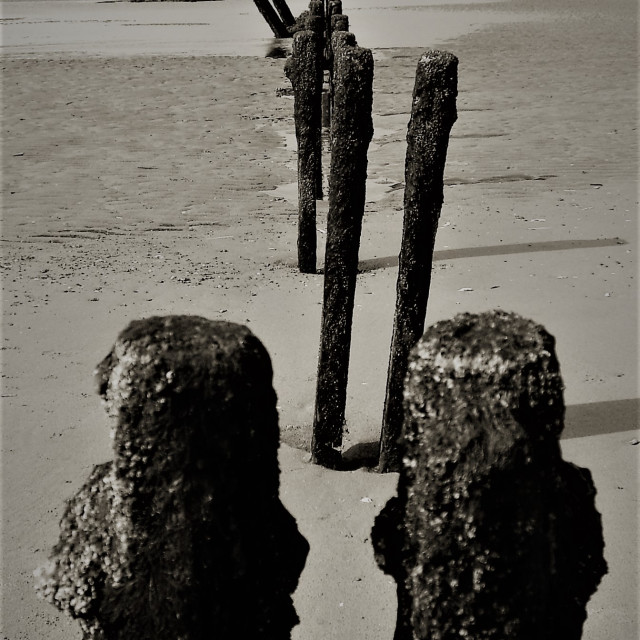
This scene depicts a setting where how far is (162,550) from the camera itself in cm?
163

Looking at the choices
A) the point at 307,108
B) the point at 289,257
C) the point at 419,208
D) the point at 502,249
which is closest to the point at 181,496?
the point at 419,208

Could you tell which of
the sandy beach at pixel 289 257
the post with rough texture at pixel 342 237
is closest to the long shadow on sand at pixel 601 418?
the sandy beach at pixel 289 257

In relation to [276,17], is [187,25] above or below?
below

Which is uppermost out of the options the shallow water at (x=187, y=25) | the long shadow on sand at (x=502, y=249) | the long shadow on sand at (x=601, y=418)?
the shallow water at (x=187, y=25)

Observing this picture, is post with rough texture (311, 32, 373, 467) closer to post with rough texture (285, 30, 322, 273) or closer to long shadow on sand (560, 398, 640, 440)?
long shadow on sand (560, 398, 640, 440)

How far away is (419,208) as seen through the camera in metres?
4.16

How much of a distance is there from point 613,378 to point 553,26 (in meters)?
22.6

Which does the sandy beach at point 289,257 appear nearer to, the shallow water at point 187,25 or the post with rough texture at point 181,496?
the post with rough texture at point 181,496

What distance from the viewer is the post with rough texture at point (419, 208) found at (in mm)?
4148

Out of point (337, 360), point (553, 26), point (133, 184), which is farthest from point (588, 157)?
point (553, 26)

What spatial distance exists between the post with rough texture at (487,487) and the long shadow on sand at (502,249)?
222 inches

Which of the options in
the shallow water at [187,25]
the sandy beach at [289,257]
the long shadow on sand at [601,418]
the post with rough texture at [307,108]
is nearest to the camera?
the sandy beach at [289,257]

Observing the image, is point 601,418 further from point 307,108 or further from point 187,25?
point 187,25

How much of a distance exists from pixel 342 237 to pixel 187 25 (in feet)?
87.1
